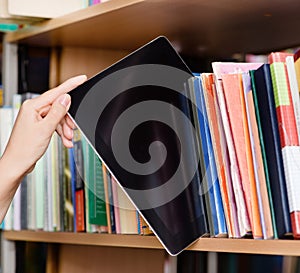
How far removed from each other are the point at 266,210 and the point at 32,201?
2.51 feet

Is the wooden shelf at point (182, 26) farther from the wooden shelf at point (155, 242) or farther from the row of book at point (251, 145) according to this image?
the wooden shelf at point (155, 242)

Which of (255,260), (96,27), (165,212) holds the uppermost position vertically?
(96,27)

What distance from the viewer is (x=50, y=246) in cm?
174

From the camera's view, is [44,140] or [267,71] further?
[44,140]

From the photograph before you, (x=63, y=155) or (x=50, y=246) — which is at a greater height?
(x=63, y=155)

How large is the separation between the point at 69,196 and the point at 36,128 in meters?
0.39

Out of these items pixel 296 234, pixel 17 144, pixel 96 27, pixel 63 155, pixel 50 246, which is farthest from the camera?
pixel 50 246

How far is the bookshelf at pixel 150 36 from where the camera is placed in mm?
1230

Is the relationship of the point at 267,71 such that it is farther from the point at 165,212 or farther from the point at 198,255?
the point at 198,255

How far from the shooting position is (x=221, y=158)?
1098 mm

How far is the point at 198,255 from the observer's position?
1672 millimetres

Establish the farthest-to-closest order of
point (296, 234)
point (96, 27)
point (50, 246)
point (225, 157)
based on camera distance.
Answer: point (50, 246) → point (96, 27) → point (225, 157) → point (296, 234)

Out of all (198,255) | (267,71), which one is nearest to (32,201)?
(198,255)

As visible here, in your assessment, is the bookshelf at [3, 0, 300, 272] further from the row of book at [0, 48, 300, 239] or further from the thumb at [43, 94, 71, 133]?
the thumb at [43, 94, 71, 133]
